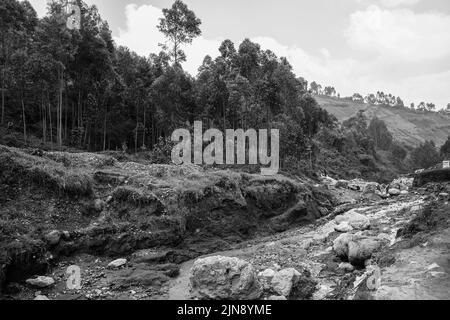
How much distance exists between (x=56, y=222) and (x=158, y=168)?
25.9 feet

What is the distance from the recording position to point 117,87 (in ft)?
141

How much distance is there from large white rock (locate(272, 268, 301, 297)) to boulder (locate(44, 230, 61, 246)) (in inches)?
365

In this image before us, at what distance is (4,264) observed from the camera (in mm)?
14414

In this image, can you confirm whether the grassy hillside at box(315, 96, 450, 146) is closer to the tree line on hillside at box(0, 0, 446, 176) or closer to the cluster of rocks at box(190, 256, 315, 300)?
the tree line on hillside at box(0, 0, 446, 176)

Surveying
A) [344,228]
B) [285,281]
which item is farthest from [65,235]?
[344,228]

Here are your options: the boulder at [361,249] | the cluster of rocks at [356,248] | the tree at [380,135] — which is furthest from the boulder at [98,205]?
the tree at [380,135]

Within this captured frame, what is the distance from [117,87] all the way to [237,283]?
111 ft

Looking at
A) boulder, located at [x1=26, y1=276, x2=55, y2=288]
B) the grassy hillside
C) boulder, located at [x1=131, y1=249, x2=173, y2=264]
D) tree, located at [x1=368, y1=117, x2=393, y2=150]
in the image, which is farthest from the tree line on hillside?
the grassy hillside

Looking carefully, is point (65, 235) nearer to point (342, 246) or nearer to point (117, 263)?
point (117, 263)

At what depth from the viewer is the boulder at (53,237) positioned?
16750 mm

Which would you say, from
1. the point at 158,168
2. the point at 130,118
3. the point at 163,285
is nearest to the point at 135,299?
the point at 163,285

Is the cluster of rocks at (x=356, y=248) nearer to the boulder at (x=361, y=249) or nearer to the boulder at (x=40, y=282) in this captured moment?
the boulder at (x=361, y=249)
